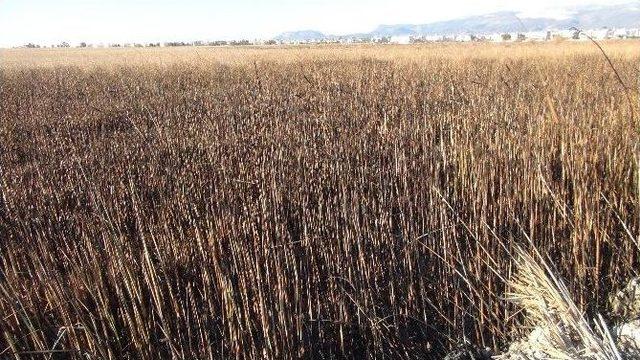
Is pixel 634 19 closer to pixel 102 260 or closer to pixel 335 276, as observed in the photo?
pixel 335 276

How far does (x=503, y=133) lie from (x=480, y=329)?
4.05 feet

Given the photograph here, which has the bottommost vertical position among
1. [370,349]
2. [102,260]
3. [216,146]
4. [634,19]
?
[370,349]

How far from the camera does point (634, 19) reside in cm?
231

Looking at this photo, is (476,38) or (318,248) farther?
(476,38)

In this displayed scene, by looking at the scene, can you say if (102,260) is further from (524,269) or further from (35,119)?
(35,119)

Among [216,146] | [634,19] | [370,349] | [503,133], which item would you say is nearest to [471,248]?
[370,349]

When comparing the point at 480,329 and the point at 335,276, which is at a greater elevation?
the point at 335,276

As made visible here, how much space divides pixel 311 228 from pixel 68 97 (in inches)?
279

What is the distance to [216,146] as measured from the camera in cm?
303

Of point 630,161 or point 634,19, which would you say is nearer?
point 630,161

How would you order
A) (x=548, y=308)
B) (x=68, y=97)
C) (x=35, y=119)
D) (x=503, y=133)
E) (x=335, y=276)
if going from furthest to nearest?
(x=68, y=97) → (x=35, y=119) → (x=503, y=133) → (x=335, y=276) → (x=548, y=308)

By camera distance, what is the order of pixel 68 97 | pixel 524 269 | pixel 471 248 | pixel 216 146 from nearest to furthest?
pixel 524 269, pixel 471 248, pixel 216 146, pixel 68 97

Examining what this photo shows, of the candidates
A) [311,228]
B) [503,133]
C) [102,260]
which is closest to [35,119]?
[102,260]

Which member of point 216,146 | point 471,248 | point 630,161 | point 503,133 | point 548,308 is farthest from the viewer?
point 216,146
